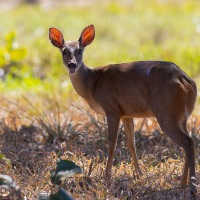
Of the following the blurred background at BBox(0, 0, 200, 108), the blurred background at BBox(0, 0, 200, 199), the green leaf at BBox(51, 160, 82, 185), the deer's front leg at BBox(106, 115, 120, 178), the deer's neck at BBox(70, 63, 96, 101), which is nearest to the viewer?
the green leaf at BBox(51, 160, 82, 185)

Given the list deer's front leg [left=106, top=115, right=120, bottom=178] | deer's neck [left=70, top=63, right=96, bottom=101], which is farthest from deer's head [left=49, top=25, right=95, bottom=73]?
deer's front leg [left=106, top=115, right=120, bottom=178]

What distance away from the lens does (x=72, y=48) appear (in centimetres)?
631

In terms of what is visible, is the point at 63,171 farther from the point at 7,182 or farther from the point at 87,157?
the point at 87,157

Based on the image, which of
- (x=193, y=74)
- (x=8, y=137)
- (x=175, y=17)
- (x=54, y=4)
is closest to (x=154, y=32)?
(x=175, y=17)

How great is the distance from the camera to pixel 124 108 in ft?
19.9

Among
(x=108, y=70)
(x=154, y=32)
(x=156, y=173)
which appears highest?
(x=154, y=32)

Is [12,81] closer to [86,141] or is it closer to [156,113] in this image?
[86,141]

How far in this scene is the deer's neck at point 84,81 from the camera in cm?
640

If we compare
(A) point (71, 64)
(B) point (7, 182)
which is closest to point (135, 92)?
(A) point (71, 64)

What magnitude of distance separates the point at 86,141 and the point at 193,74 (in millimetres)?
4213

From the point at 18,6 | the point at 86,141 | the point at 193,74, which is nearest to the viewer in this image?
the point at 86,141

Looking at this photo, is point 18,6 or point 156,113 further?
point 18,6

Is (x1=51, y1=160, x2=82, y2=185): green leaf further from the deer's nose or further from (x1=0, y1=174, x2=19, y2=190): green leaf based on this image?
the deer's nose

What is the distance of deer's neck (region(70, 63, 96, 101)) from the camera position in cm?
640
